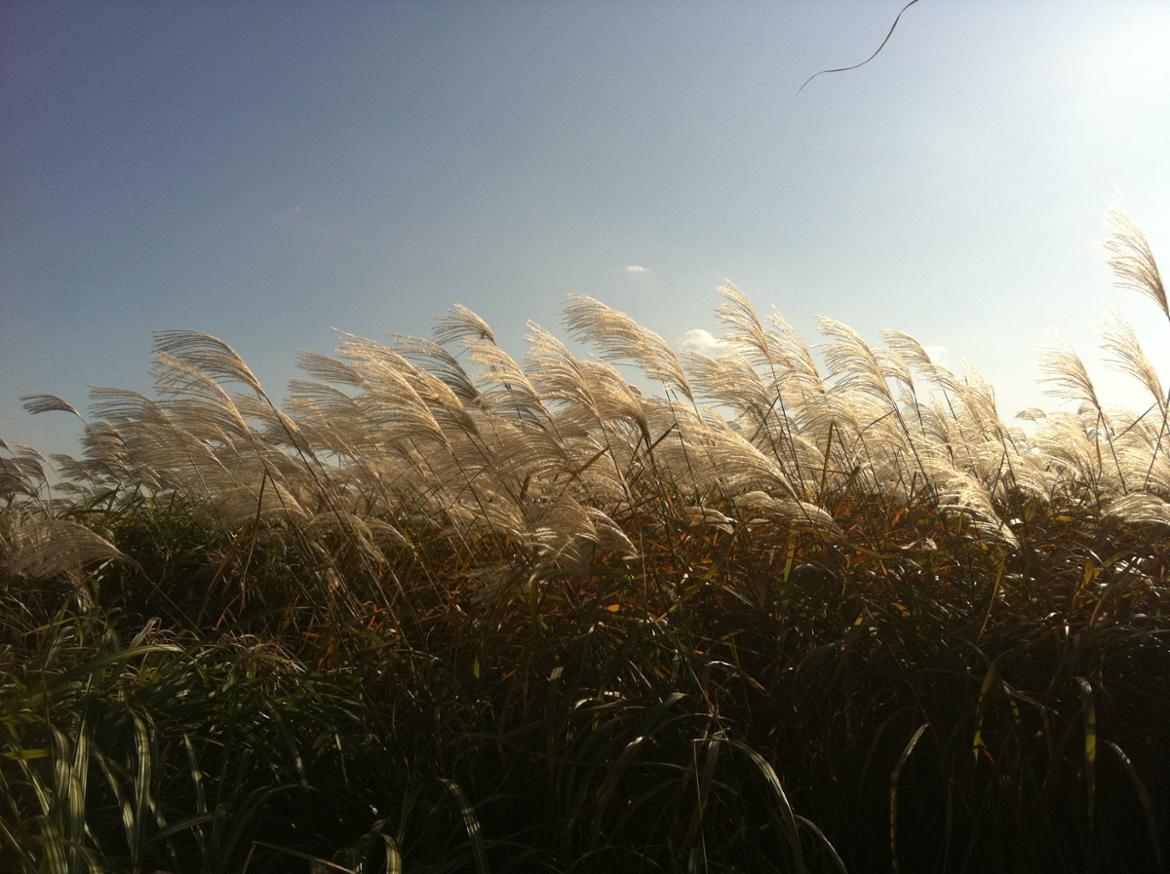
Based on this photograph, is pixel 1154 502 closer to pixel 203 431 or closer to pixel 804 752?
pixel 804 752

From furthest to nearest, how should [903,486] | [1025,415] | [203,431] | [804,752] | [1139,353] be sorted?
[1025,415], [1139,353], [903,486], [203,431], [804,752]

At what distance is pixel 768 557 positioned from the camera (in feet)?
9.30

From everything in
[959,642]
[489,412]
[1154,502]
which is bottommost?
[959,642]

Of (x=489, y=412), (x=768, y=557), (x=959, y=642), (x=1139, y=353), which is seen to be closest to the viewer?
(x=959, y=642)

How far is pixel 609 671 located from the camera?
236cm

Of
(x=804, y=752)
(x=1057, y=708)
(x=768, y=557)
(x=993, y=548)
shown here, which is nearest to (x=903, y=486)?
(x=993, y=548)

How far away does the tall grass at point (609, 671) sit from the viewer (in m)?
2.11

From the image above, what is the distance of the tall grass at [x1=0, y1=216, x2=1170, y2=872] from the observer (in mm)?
2111

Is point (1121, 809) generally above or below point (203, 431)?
below

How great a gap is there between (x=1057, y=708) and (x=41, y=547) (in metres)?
2.96

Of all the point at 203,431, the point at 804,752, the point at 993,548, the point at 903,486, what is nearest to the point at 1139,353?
the point at 903,486

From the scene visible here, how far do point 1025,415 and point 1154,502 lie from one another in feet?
15.6

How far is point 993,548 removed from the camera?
122 inches

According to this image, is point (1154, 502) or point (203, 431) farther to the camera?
point (203, 431)
